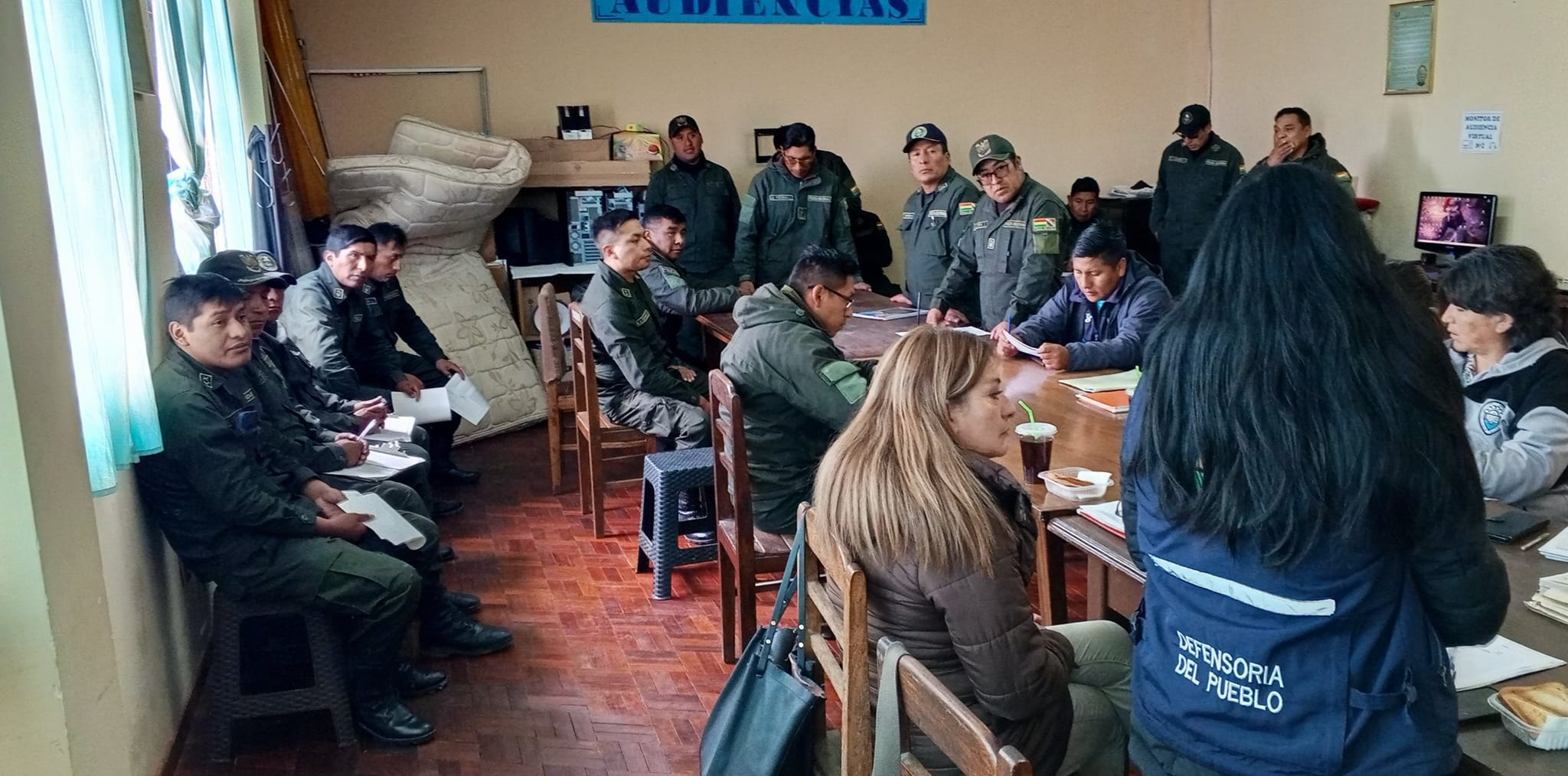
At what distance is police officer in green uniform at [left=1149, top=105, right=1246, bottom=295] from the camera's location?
6.84 meters

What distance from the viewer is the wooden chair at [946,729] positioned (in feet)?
3.89

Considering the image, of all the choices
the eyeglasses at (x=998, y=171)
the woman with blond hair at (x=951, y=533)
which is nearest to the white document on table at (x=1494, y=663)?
the woman with blond hair at (x=951, y=533)

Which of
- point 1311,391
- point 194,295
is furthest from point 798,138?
point 1311,391

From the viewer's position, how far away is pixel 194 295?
2820mm

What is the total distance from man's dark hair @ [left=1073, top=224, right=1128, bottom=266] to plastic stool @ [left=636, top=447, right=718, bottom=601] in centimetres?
136

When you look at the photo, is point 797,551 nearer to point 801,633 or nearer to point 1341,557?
point 801,633

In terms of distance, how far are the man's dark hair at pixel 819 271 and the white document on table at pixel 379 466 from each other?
132cm

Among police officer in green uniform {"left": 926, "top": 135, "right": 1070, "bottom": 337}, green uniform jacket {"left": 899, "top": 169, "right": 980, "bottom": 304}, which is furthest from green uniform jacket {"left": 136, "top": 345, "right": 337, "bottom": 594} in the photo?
green uniform jacket {"left": 899, "top": 169, "right": 980, "bottom": 304}

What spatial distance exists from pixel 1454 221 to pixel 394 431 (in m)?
5.20

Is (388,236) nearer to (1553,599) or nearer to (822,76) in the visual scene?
(822,76)

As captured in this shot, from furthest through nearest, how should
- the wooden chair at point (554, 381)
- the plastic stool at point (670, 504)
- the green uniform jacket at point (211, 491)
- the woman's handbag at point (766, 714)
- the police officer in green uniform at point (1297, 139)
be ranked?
the police officer in green uniform at point (1297, 139) → the wooden chair at point (554, 381) → the plastic stool at point (670, 504) → the green uniform jacket at point (211, 491) → the woman's handbag at point (766, 714)

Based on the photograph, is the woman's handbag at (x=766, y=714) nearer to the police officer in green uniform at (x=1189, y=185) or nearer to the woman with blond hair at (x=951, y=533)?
the woman with blond hair at (x=951, y=533)

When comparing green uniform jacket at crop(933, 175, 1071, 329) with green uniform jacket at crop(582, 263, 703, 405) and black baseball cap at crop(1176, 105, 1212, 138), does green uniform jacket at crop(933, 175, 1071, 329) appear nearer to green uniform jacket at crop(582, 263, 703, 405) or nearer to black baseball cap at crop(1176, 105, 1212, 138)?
green uniform jacket at crop(582, 263, 703, 405)

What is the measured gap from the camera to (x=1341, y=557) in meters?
1.33
